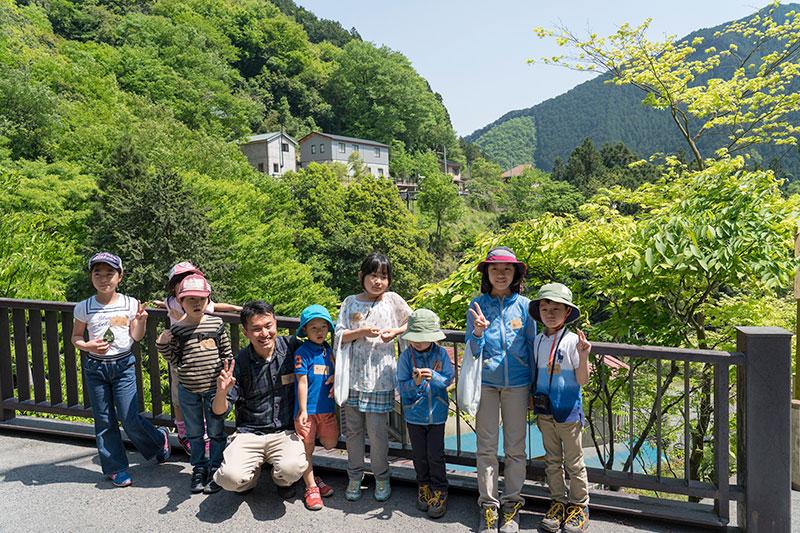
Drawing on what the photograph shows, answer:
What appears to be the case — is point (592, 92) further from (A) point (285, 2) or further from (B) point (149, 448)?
(B) point (149, 448)

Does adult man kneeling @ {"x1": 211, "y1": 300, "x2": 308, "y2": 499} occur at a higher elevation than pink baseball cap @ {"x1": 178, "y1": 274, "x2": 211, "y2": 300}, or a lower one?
lower

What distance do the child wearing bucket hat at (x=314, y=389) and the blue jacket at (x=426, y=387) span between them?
1.68 ft

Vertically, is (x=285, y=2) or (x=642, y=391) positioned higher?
(x=285, y=2)

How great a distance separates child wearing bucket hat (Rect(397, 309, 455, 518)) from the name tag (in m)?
1.22

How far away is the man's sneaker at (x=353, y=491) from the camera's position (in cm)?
316

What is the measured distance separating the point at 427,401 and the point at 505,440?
493 mm

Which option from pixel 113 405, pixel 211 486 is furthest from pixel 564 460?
pixel 113 405

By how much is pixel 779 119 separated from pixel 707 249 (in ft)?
26.2

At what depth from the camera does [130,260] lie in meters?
20.1

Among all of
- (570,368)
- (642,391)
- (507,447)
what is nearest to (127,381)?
(507,447)

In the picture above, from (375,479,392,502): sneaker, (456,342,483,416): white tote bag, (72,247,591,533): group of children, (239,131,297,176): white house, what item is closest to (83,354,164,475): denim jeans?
(72,247,591,533): group of children

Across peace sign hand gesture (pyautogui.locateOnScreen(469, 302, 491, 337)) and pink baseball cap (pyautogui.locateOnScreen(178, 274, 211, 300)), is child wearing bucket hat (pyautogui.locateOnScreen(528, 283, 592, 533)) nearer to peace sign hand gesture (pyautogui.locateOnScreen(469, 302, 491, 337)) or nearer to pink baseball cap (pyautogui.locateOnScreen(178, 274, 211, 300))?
peace sign hand gesture (pyautogui.locateOnScreen(469, 302, 491, 337))

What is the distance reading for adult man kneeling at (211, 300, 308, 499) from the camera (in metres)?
3.07

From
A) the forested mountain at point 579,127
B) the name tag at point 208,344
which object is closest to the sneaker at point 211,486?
the name tag at point 208,344
